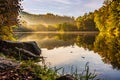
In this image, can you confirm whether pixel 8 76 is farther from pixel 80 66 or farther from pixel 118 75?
pixel 80 66

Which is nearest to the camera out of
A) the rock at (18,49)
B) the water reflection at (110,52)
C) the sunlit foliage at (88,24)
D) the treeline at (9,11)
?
the rock at (18,49)

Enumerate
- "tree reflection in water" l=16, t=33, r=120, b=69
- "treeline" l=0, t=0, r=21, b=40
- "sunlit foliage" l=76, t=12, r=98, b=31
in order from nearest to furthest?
1. "treeline" l=0, t=0, r=21, b=40
2. "tree reflection in water" l=16, t=33, r=120, b=69
3. "sunlit foliage" l=76, t=12, r=98, b=31

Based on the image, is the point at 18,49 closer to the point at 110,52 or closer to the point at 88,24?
the point at 110,52

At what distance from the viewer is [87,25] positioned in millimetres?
175750

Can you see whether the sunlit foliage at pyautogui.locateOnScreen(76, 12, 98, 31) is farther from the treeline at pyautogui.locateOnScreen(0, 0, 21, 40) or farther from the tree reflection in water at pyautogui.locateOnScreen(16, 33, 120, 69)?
the treeline at pyautogui.locateOnScreen(0, 0, 21, 40)

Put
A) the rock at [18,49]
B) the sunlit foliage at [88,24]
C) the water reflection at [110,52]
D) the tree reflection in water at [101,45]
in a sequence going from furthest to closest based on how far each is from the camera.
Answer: the sunlit foliage at [88,24], the tree reflection in water at [101,45], the water reflection at [110,52], the rock at [18,49]

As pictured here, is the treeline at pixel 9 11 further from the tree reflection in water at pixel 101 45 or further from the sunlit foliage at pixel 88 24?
the sunlit foliage at pixel 88 24

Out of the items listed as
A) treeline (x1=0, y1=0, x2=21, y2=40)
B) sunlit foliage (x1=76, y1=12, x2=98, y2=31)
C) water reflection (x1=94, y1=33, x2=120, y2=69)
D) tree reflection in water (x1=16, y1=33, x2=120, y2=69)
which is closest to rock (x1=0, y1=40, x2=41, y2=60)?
treeline (x1=0, y1=0, x2=21, y2=40)

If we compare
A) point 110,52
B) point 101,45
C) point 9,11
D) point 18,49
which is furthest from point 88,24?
point 18,49

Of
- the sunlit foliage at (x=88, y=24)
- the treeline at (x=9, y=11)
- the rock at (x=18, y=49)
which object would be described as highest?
the treeline at (x=9, y=11)

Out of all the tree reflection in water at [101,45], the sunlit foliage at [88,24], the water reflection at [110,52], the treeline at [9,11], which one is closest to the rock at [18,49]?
the treeline at [9,11]

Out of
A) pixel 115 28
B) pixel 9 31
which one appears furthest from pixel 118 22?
pixel 9 31

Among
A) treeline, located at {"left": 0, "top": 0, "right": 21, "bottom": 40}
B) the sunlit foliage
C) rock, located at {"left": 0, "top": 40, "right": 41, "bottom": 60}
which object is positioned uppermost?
treeline, located at {"left": 0, "top": 0, "right": 21, "bottom": 40}

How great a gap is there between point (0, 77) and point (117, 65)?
13.2 meters
